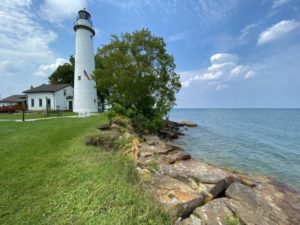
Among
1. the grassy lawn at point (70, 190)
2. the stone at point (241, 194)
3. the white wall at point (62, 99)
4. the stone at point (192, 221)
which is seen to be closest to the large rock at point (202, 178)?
the stone at point (241, 194)

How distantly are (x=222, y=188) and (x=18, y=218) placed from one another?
18.7 feet

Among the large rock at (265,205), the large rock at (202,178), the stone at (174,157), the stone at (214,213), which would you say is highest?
the stone at (174,157)

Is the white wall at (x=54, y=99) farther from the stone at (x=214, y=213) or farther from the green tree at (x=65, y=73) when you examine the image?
the stone at (x=214, y=213)

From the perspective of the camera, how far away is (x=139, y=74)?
20.8 meters

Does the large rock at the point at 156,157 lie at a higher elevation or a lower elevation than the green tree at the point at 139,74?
lower

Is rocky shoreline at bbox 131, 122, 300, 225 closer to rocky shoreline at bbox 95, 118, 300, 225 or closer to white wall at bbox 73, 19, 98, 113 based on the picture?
rocky shoreline at bbox 95, 118, 300, 225

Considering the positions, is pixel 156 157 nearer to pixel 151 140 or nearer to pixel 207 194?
pixel 207 194

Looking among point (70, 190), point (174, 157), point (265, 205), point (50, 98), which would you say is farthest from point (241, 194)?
point (50, 98)

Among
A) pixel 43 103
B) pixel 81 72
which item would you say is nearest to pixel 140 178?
pixel 81 72

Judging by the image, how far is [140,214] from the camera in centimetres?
388

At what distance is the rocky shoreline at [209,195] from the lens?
4737 millimetres

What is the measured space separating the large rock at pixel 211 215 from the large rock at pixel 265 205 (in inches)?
12.5

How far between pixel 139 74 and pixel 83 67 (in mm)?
12723

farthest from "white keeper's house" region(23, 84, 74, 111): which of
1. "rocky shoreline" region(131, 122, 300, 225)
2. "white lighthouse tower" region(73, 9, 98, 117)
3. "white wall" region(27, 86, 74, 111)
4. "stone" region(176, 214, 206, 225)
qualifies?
"stone" region(176, 214, 206, 225)
